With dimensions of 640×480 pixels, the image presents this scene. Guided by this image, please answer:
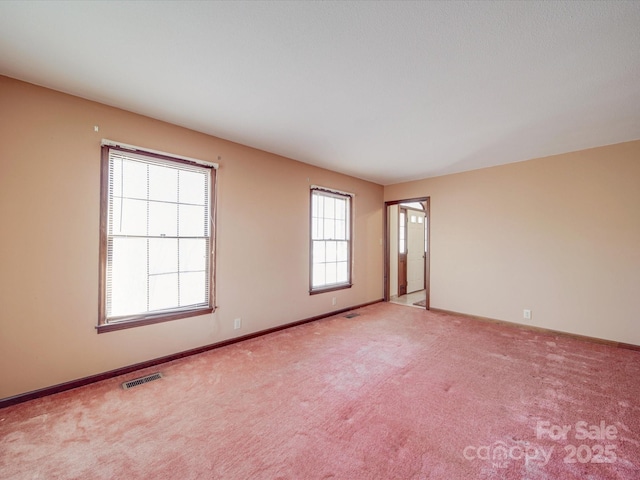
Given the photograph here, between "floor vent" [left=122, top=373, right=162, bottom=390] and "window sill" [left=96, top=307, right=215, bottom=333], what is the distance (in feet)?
1.66

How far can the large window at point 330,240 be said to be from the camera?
459 cm

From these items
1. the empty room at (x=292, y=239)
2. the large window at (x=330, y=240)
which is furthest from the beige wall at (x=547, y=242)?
the large window at (x=330, y=240)

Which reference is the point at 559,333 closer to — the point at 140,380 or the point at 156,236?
the point at 140,380

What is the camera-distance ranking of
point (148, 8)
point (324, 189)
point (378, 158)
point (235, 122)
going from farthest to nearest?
point (324, 189)
point (378, 158)
point (235, 122)
point (148, 8)

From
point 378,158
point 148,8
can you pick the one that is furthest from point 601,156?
point 148,8

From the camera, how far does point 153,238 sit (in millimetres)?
2846

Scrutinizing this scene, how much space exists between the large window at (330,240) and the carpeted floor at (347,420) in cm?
170

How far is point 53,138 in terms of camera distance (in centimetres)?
231

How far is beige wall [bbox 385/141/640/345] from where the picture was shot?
3.41m

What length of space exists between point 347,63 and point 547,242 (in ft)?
13.1

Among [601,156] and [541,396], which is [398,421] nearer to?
[541,396]

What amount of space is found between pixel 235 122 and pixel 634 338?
5494mm

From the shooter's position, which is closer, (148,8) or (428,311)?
(148,8)

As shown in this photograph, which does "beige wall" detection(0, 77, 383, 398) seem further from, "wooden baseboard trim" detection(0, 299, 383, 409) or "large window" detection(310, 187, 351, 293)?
"large window" detection(310, 187, 351, 293)
